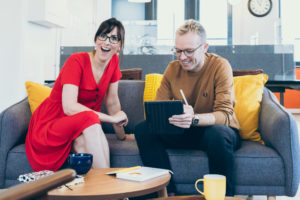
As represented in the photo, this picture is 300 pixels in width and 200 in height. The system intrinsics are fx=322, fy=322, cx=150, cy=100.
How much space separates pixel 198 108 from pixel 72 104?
0.70 m

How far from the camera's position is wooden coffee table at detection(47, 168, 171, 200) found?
1002 millimetres

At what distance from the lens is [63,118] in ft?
5.72

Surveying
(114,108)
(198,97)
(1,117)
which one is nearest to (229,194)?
(198,97)

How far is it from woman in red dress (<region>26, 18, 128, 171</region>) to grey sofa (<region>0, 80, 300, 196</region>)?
12 centimetres

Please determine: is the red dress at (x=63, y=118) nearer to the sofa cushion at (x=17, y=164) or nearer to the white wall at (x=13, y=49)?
the sofa cushion at (x=17, y=164)

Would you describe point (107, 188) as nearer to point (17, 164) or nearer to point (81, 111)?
point (81, 111)

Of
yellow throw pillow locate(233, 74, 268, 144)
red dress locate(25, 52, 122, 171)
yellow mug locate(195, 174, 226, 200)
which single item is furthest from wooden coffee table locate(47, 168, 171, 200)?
yellow throw pillow locate(233, 74, 268, 144)

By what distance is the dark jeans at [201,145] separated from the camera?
1.50 meters

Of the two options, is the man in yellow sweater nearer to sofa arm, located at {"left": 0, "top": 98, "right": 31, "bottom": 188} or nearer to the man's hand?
the man's hand

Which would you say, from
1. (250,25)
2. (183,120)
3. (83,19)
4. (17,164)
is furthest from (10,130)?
(250,25)

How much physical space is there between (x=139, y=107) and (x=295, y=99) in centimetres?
673

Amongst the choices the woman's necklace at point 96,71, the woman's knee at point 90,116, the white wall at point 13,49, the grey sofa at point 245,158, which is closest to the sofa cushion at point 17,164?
the grey sofa at point 245,158

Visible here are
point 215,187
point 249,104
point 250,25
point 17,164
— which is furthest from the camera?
point 250,25

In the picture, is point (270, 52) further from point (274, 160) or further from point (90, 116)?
point (90, 116)
